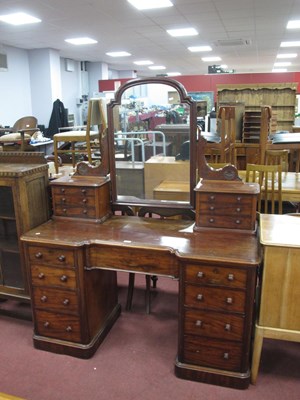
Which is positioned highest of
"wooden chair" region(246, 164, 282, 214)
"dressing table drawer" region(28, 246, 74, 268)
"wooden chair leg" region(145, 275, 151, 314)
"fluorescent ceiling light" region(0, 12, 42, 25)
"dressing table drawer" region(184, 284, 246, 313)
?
"fluorescent ceiling light" region(0, 12, 42, 25)

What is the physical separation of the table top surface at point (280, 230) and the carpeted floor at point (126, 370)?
0.86 m

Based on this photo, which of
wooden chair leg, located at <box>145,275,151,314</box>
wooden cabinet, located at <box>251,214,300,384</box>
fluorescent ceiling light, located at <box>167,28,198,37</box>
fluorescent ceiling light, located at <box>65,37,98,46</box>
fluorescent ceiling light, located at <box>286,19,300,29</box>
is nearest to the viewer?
wooden cabinet, located at <box>251,214,300,384</box>

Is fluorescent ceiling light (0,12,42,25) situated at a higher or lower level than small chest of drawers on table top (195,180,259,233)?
higher

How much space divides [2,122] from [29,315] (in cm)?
729

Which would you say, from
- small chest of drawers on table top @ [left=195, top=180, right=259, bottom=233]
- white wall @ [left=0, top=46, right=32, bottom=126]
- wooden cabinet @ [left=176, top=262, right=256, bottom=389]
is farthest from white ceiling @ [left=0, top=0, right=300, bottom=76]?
wooden cabinet @ [left=176, top=262, right=256, bottom=389]

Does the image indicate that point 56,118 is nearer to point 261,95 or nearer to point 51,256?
point 261,95

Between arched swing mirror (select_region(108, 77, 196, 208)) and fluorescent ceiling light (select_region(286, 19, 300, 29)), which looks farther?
fluorescent ceiling light (select_region(286, 19, 300, 29))

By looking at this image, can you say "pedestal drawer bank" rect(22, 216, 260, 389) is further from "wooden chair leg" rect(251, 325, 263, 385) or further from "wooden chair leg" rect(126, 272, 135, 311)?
"wooden chair leg" rect(126, 272, 135, 311)

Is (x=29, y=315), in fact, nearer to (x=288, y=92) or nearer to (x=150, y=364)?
(x=150, y=364)

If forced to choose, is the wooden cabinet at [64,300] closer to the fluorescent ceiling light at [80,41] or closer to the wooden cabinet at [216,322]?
the wooden cabinet at [216,322]

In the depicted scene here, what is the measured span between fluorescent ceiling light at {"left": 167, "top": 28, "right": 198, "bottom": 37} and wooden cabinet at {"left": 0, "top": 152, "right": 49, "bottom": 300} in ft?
19.7

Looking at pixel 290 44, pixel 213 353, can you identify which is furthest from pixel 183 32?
pixel 213 353

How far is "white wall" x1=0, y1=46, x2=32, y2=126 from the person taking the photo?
8.80m

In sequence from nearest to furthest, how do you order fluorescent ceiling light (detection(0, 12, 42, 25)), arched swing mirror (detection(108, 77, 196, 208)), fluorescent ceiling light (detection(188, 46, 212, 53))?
arched swing mirror (detection(108, 77, 196, 208)), fluorescent ceiling light (detection(0, 12, 42, 25)), fluorescent ceiling light (detection(188, 46, 212, 53))
